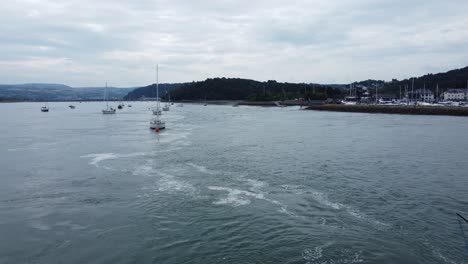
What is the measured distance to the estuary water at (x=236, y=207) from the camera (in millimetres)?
10656

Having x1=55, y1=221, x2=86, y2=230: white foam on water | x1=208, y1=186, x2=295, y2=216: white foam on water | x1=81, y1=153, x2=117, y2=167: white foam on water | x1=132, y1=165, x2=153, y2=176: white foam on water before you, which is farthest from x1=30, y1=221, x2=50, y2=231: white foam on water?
x1=81, y1=153, x2=117, y2=167: white foam on water

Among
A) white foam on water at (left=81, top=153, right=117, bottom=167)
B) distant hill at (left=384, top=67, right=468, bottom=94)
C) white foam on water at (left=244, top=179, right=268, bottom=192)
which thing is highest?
distant hill at (left=384, top=67, right=468, bottom=94)

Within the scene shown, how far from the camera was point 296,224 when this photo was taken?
1248 centimetres

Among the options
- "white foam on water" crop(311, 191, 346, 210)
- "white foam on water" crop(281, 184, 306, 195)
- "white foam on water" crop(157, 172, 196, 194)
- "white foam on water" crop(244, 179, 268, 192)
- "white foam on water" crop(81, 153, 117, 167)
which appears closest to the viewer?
"white foam on water" crop(311, 191, 346, 210)

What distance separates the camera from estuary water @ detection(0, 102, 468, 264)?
10.7m

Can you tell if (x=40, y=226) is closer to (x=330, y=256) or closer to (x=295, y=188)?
(x=330, y=256)

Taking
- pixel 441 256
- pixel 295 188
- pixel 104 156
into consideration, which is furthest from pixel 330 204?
pixel 104 156

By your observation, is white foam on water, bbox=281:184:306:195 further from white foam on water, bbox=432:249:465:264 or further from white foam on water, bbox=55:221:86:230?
white foam on water, bbox=55:221:86:230

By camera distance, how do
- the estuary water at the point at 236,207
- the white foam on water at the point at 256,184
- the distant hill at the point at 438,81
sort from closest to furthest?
1. the estuary water at the point at 236,207
2. the white foam on water at the point at 256,184
3. the distant hill at the point at 438,81

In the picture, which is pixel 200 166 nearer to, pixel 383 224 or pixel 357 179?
pixel 357 179

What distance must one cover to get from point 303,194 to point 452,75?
658 ft

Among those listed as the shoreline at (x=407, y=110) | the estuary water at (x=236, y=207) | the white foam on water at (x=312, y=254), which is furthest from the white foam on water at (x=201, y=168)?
the shoreline at (x=407, y=110)

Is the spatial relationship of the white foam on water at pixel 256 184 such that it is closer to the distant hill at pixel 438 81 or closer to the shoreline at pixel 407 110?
the shoreline at pixel 407 110

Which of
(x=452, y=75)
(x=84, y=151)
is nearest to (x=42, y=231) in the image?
(x=84, y=151)
